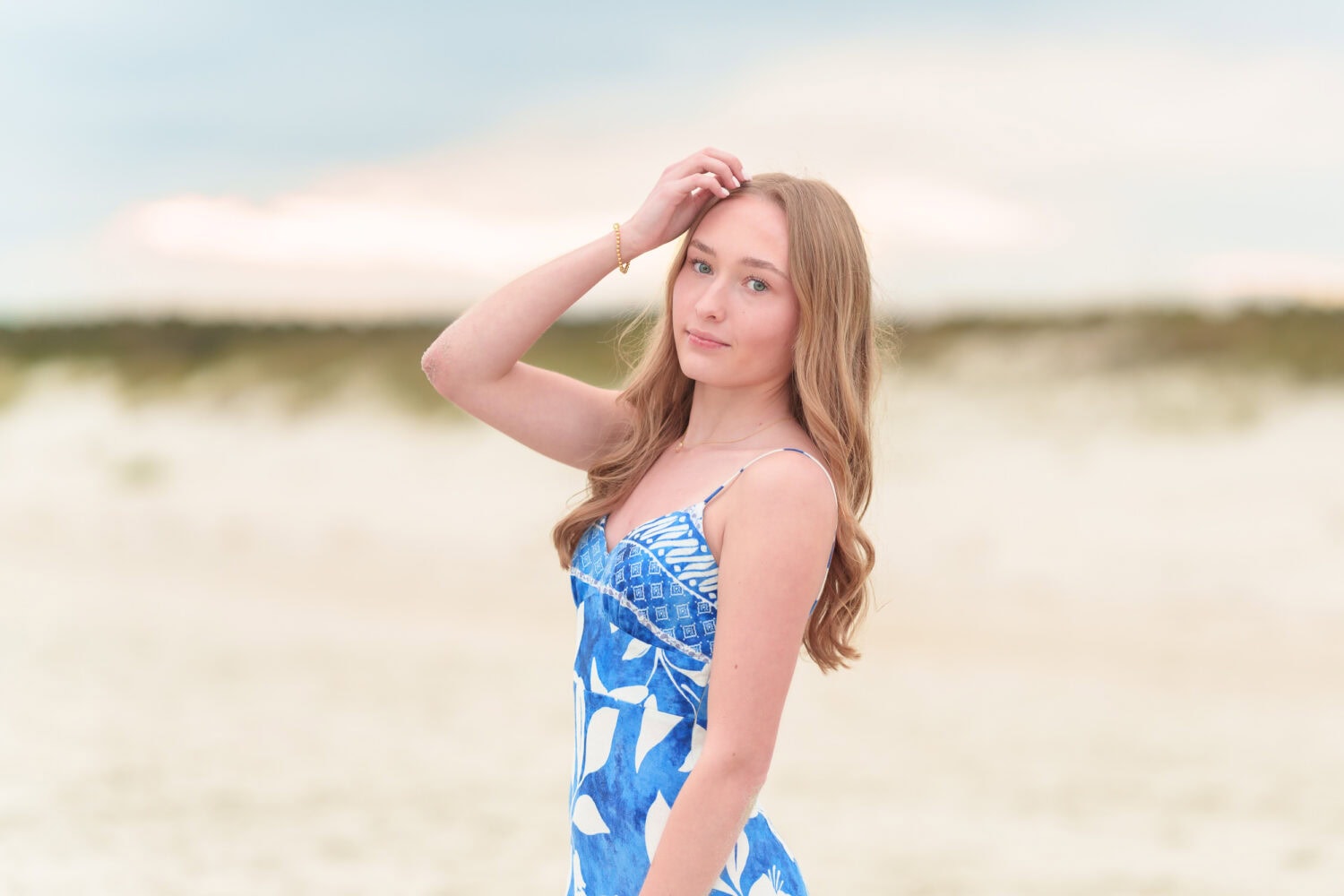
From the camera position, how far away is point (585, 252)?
98.8 inches

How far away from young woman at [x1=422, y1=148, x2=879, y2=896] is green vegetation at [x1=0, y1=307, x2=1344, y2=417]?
8322 mm

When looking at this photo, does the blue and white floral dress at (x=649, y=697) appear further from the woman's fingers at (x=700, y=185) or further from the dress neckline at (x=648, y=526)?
the woman's fingers at (x=700, y=185)

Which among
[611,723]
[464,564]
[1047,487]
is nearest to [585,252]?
[611,723]

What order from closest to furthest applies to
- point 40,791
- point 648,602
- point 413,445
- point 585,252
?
point 648,602 → point 585,252 → point 40,791 → point 413,445

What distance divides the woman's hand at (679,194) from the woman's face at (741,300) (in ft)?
0.16

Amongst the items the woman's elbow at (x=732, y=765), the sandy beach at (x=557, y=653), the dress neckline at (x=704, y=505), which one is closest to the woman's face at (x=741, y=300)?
the dress neckline at (x=704, y=505)

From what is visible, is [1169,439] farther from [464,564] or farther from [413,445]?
[413,445]

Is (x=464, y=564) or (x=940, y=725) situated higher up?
(x=464, y=564)

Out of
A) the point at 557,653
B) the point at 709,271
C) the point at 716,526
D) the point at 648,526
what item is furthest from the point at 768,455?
the point at 557,653

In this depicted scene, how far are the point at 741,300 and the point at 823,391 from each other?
20 centimetres

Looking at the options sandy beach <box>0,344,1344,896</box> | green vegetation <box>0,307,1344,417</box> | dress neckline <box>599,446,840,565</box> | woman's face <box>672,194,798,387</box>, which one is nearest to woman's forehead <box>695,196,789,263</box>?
woman's face <box>672,194,798,387</box>

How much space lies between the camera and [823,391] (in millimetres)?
2275

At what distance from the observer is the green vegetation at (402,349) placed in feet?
39.9

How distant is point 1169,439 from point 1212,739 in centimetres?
444
